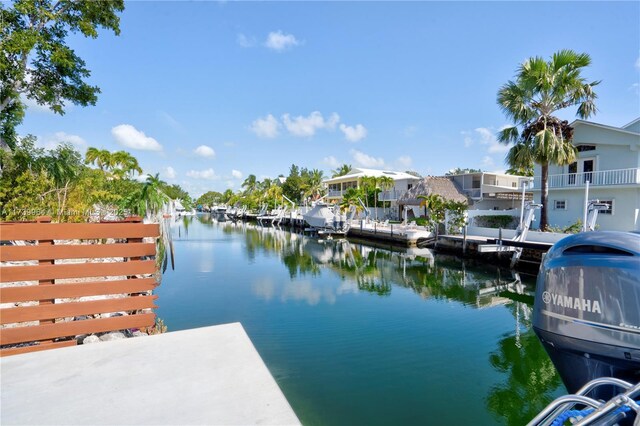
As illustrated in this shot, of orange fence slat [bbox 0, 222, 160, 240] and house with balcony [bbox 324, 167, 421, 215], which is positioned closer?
orange fence slat [bbox 0, 222, 160, 240]

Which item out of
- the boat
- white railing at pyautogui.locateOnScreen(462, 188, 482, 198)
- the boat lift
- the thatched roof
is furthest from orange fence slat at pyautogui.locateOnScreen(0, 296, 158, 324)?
white railing at pyautogui.locateOnScreen(462, 188, 482, 198)

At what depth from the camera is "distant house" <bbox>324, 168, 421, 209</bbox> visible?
38094mm

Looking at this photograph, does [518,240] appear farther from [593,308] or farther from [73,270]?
[73,270]

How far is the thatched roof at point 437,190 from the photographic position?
1150 inches

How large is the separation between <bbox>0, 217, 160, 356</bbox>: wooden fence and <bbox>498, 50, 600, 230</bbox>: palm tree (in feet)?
60.7

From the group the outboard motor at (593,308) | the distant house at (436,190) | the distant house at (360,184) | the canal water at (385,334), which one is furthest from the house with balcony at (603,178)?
the distant house at (360,184)

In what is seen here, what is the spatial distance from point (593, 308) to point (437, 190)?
27.7m

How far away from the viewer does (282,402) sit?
2.45 metres

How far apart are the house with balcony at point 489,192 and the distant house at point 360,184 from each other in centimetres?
669

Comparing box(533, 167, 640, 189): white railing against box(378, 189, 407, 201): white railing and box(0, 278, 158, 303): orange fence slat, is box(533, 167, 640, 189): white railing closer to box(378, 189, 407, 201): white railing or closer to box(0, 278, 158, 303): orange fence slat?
box(378, 189, 407, 201): white railing

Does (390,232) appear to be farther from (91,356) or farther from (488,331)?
(91,356)

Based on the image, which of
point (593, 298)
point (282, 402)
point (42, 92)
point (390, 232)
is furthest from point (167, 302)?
point (390, 232)

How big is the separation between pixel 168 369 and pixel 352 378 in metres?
3.51

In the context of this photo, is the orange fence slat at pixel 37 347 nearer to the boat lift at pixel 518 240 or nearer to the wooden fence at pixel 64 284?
the wooden fence at pixel 64 284
